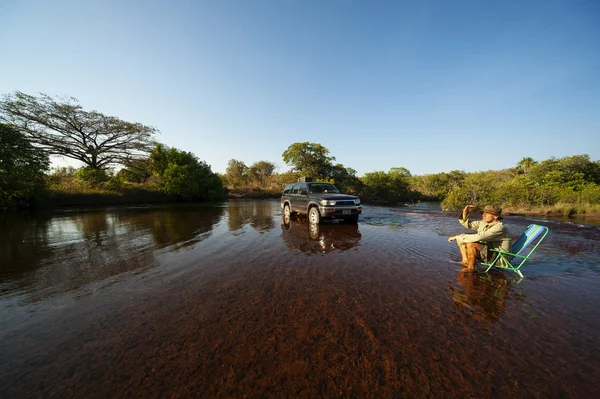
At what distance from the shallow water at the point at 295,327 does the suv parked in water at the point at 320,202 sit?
3.69 meters

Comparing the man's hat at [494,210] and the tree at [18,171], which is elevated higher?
the tree at [18,171]

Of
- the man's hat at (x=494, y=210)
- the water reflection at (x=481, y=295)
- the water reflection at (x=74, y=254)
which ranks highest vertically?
the man's hat at (x=494, y=210)

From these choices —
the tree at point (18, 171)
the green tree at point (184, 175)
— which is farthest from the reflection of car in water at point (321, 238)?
the green tree at point (184, 175)

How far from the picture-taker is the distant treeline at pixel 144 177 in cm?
1518

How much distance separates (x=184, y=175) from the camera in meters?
27.6

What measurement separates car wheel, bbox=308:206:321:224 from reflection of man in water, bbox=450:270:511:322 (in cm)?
564

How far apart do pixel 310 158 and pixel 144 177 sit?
88.8 feet

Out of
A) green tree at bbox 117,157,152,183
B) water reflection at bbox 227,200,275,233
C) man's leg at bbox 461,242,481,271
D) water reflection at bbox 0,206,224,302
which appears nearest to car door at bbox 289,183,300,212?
water reflection at bbox 227,200,275,233

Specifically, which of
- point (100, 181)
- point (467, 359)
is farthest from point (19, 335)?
point (100, 181)

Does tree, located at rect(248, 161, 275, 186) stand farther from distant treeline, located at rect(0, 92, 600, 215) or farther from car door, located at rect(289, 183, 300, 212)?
car door, located at rect(289, 183, 300, 212)

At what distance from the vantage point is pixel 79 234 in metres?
8.38

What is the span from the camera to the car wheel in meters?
9.56

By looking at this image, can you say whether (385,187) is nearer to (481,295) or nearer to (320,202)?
(320,202)

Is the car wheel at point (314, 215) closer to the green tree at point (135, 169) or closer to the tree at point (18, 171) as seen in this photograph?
the tree at point (18, 171)
